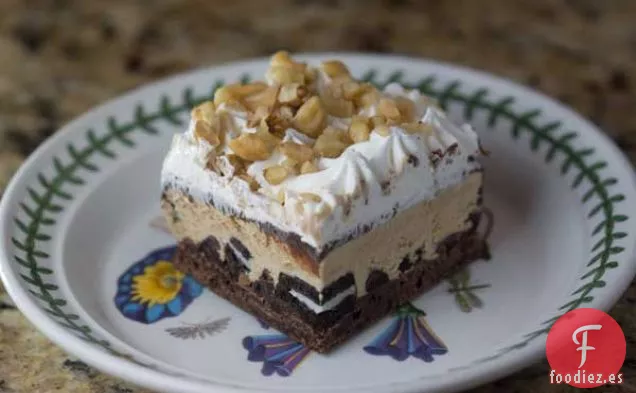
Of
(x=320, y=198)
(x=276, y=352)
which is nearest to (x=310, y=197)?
(x=320, y=198)

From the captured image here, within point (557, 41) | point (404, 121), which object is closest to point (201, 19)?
point (557, 41)

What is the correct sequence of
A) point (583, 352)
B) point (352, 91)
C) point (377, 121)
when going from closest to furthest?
1. point (583, 352)
2. point (377, 121)
3. point (352, 91)

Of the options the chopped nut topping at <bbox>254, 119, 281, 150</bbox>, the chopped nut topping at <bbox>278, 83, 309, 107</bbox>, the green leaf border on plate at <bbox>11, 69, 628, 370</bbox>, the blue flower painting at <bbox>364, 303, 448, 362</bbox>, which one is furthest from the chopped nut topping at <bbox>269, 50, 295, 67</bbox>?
the blue flower painting at <bbox>364, 303, 448, 362</bbox>

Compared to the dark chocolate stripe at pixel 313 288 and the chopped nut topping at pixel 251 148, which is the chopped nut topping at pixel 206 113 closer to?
the chopped nut topping at pixel 251 148

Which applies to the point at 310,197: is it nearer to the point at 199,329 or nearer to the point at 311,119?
the point at 311,119

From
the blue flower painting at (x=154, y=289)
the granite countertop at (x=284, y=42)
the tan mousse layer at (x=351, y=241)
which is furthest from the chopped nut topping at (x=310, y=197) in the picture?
the granite countertop at (x=284, y=42)

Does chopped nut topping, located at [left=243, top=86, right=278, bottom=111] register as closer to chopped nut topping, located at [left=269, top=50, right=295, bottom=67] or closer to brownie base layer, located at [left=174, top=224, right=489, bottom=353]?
chopped nut topping, located at [left=269, top=50, right=295, bottom=67]
